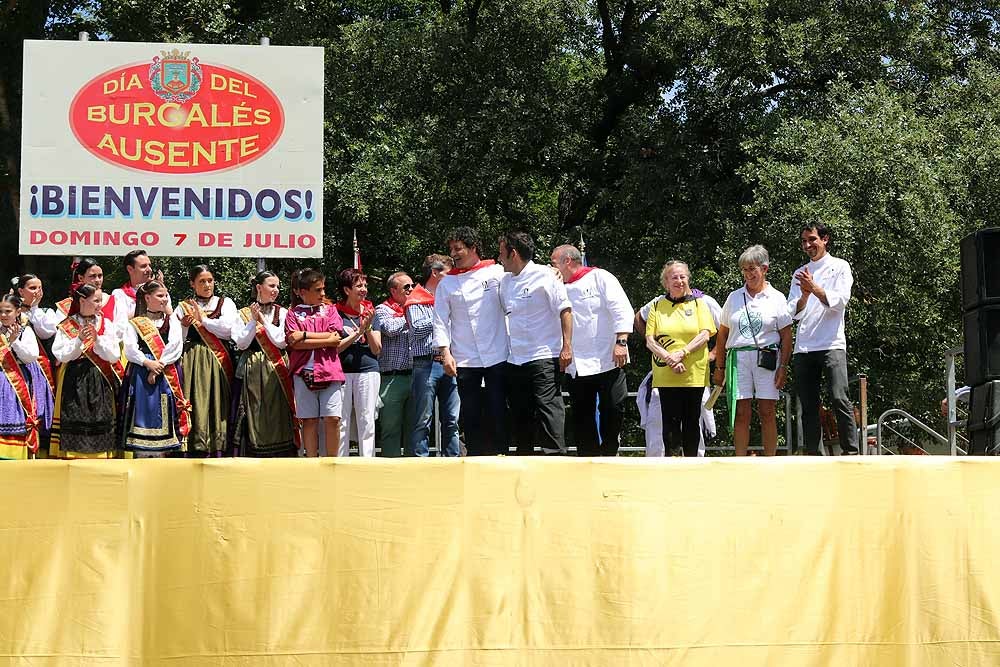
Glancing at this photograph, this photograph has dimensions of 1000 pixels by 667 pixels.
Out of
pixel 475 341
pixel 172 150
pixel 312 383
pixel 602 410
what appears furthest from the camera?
pixel 172 150

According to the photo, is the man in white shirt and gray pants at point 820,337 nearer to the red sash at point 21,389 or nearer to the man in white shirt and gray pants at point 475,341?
the man in white shirt and gray pants at point 475,341

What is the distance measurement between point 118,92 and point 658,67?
9870 mm

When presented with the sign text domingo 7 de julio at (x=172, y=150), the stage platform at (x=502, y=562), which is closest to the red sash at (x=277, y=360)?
the sign text domingo 7 de julio at (x=172, y=150)

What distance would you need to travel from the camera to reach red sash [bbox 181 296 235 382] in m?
8.99

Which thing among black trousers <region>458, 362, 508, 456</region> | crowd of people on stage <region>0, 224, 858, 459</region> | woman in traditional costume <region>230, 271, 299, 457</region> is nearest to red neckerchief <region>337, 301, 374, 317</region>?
crowd of people on stage <region>0, 224, 858, 459</region>

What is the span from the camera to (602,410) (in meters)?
8.63

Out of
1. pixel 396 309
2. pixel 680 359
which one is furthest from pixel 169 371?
pixel 680 359

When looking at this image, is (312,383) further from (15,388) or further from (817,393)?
(817,393)

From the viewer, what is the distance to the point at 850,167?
1614 cm

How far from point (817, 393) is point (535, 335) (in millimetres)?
2030

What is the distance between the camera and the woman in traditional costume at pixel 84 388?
861 centimetres

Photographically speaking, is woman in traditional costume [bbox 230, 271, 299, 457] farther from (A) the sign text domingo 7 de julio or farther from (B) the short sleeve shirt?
(B) the short sleeve shirt

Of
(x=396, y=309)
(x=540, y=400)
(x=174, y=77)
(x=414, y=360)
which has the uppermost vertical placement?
(x=174, y=77)

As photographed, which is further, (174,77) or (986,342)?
(174,77)
